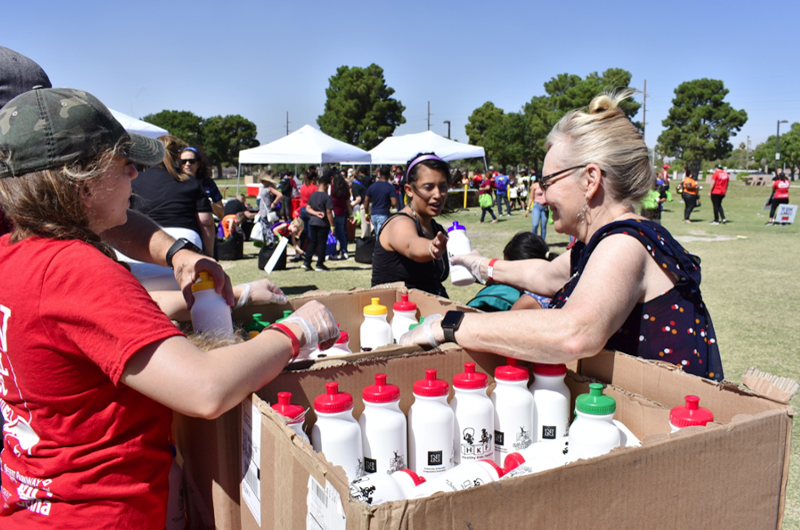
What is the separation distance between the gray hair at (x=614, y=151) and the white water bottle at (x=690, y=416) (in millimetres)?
855

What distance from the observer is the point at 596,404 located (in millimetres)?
1395

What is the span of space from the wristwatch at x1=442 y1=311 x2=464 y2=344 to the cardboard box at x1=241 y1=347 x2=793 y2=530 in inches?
15.8

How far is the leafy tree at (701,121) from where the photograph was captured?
2287 inches

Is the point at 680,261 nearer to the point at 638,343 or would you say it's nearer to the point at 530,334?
the point at 638,343

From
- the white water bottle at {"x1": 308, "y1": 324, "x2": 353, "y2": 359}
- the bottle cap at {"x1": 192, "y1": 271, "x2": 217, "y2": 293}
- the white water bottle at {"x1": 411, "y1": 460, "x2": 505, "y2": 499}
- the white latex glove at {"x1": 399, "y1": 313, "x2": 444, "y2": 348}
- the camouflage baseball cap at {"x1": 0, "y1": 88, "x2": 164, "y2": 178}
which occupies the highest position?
the camouflage baseball cap at {"x1": 0, "y1": 88, "x2": 164, "y2": 178}

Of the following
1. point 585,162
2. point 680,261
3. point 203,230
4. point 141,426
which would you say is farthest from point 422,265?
point 203,230

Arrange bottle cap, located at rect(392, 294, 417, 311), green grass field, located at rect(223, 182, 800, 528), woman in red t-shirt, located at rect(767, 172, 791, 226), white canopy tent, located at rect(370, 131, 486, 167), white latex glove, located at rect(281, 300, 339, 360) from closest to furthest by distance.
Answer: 1. white latex glove, located at rect(281, 300, 339, 360)
2. bottle cap, located at rect(392, 294, 417, 311)
3. green grass field, located at rect(223, 182, 800, 528)
4. woman in red t-shirt, located at rect(767, 172, 791, 226)
5. white canopy tent, located at rect(370, 131, 486, 167)

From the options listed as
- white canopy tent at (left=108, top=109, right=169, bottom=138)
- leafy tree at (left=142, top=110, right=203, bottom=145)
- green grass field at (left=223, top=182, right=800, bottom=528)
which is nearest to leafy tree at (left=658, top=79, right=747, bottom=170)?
green grass field at (left=223, top=182, right=800, bottom=528)

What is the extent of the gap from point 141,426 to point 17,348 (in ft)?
1.08

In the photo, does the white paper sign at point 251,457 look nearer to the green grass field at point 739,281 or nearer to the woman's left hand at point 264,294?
the woman's left hand at point 264,294

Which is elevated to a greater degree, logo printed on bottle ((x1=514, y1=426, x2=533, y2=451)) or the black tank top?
the black tank top

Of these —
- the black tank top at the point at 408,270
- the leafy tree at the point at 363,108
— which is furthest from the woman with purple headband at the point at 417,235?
the leafy tree at the point at 363,108

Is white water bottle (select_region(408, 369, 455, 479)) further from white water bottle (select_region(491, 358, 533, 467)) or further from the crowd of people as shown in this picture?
the crowd of people

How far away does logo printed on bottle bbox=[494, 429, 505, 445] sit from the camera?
1585 mm
